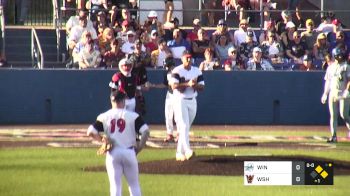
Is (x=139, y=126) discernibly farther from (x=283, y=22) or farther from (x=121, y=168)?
(x=283, y=22)

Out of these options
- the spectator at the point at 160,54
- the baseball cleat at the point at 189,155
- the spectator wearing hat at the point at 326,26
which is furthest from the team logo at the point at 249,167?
the spectator wearing hat at the point at 326,26

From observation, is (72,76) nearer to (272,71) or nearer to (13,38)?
(13,38)

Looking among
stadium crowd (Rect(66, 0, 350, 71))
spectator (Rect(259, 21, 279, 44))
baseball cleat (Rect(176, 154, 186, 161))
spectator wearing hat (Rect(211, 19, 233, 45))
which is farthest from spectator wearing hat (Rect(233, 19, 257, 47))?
baseball cleat (Rect(176, 154, 186, 161))

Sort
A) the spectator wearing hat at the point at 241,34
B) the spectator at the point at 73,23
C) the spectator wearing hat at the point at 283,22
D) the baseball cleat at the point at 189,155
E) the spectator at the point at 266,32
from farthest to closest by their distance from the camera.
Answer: the spectator wearing hat at the point at 283,22
the spectator at the point at 266,32
the spectator wearing hat at the point at 241,34
the spectator at the point at 73,23
the baseball cleat at the point at 189,155

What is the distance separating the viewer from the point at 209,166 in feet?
66.0

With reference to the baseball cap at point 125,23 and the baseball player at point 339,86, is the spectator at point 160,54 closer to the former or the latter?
the baseball cap at point 125,23

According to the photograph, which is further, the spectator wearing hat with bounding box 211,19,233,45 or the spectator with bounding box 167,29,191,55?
the spectator wearing hat with bounding box 211,19,233,45

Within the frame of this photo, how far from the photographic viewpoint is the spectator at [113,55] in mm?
29406

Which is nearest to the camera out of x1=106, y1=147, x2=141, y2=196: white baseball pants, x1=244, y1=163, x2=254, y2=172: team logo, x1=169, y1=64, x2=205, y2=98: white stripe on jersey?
x1=106, y1=147, x2=141, y2=196: white baseball pants

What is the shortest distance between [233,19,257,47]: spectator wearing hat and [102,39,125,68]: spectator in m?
3.29

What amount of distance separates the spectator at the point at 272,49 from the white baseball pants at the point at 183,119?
10136mm

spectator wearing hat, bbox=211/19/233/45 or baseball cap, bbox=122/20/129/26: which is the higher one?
baseball cap, bbox=122/20/129/26

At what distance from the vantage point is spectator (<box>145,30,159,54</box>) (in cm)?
3023

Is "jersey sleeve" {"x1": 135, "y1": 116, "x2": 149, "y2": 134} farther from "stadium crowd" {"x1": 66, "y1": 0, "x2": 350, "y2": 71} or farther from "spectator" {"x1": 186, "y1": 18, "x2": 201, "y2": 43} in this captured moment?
"spectator" {"x1": 186, "y1": 18, "x2": 201, "y2": 43}
